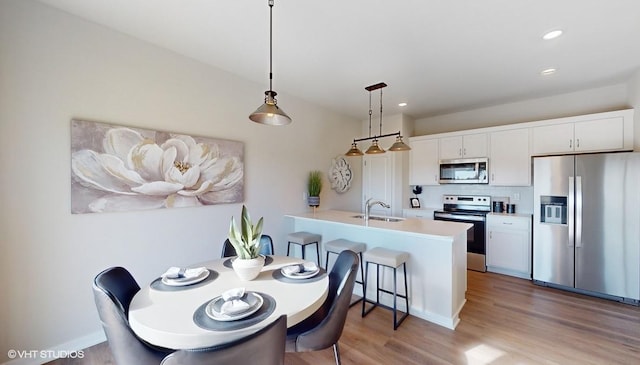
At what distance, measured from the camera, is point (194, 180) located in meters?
2.70

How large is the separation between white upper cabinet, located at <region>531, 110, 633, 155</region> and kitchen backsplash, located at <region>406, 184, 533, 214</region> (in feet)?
2.31

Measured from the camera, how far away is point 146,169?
93.2 inches

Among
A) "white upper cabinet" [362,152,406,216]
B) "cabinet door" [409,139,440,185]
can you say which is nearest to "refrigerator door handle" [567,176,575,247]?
"cabinet door" [409,139,440,185]

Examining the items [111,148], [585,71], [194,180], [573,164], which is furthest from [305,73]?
[573,164]

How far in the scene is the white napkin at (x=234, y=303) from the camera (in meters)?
1.20

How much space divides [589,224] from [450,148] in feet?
6.67

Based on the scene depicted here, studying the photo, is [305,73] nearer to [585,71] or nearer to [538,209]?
[585,71]

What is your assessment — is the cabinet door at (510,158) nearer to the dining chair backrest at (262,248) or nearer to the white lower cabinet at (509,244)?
the white lower cabinet at (509,244)

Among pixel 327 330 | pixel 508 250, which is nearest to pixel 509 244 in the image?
pixel 508 250

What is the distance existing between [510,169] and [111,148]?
16.4ft

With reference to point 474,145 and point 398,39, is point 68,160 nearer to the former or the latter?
point 398,39

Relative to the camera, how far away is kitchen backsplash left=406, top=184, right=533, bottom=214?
4059 mm

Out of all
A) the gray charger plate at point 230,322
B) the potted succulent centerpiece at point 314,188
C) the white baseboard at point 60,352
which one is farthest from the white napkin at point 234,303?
the potted succulent centerpiece at point 314,188

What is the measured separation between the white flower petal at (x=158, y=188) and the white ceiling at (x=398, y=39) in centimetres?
133
